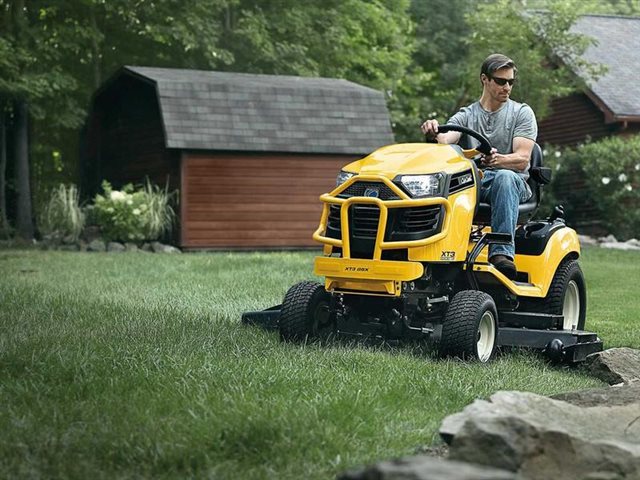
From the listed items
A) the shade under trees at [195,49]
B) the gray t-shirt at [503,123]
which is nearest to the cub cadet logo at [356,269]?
the gray t-shirt at [503,123]

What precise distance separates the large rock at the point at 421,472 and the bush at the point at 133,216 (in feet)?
64.1

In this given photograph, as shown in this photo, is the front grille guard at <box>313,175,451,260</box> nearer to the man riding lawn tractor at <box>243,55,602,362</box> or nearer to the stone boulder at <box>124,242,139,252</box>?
the man riding lawn tractor at <box>243,55,602,362</box>

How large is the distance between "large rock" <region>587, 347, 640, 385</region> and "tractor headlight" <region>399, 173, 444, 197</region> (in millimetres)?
1490

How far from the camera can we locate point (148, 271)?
53.5 feet

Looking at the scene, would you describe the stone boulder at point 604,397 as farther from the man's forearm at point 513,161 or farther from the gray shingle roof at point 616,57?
the gray shingle roof at point 616,57

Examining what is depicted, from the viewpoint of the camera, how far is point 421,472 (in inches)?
131

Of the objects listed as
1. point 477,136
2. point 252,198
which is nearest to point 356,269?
point 477,136

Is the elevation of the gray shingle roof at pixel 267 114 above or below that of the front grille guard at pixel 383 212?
above

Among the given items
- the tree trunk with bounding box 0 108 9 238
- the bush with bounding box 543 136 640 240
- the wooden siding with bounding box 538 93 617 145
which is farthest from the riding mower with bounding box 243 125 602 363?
the wooden siding with bounding box 538 93 617 145

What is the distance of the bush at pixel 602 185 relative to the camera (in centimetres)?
2583

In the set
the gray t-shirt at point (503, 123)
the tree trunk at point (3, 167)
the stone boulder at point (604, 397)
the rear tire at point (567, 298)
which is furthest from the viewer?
the tree trunk at point (3, 167)

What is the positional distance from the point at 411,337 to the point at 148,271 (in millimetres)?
8312

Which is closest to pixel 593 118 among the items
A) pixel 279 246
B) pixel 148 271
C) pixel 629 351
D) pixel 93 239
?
pixel 279 246

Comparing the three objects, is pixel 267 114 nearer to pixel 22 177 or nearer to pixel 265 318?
pixel 22 177
